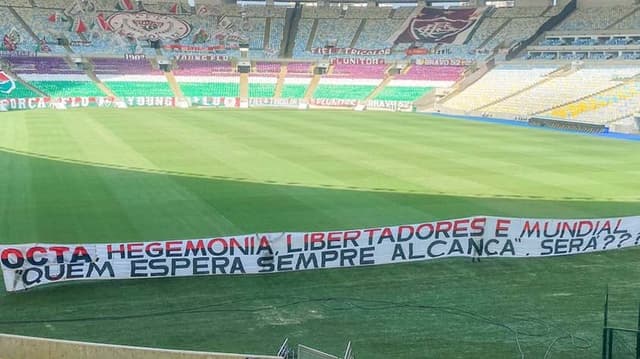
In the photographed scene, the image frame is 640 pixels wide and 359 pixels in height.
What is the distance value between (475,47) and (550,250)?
6891cm

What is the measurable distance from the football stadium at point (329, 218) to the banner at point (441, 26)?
44.7 ft

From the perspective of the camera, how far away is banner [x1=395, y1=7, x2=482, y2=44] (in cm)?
8756

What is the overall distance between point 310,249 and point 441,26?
7703 centimetres

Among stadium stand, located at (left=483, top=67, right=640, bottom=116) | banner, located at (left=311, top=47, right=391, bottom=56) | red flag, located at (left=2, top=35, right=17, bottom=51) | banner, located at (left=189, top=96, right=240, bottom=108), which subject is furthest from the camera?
banner, located at (left=311, top=47, right=391, bottom=56)

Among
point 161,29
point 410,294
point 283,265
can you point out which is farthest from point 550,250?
point 161,29

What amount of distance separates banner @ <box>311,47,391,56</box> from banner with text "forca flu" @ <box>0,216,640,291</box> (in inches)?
2739

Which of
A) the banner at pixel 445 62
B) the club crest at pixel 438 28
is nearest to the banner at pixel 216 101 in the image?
the banner at pixel 445 62

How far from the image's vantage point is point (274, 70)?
3401 inches

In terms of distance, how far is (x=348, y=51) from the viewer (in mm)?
88062

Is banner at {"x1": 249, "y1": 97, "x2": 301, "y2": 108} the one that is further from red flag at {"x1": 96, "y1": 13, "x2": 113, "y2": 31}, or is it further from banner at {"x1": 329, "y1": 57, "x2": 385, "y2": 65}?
red flag at {"x1": 96, "y1": 13, "x2": 113, "y2": 31}

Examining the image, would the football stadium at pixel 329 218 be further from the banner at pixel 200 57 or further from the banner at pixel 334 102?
the banner at pixel 200 57

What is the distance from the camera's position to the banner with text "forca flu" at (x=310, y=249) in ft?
51.7

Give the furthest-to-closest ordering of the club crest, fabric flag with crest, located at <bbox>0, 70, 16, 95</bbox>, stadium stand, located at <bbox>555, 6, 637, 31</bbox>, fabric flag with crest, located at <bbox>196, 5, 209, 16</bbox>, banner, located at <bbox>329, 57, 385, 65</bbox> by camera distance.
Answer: fabric flag with crest, located at <bbox>196, 5, 209, 16</bbox>
the club crest
banner, located at <bbox>329, 57, 385, 65</bbox>
stadium stand, located at <bbox>555, 6, 637, 31</bbox>
fabric flag with crest, located at <bbox>0, 70, 16, 95</bbox>

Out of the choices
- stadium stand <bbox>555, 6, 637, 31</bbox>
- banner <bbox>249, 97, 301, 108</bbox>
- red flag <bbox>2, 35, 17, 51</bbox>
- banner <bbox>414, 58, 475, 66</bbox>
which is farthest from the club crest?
red flag <bbox>2, 35, 17, 51</bbox>
